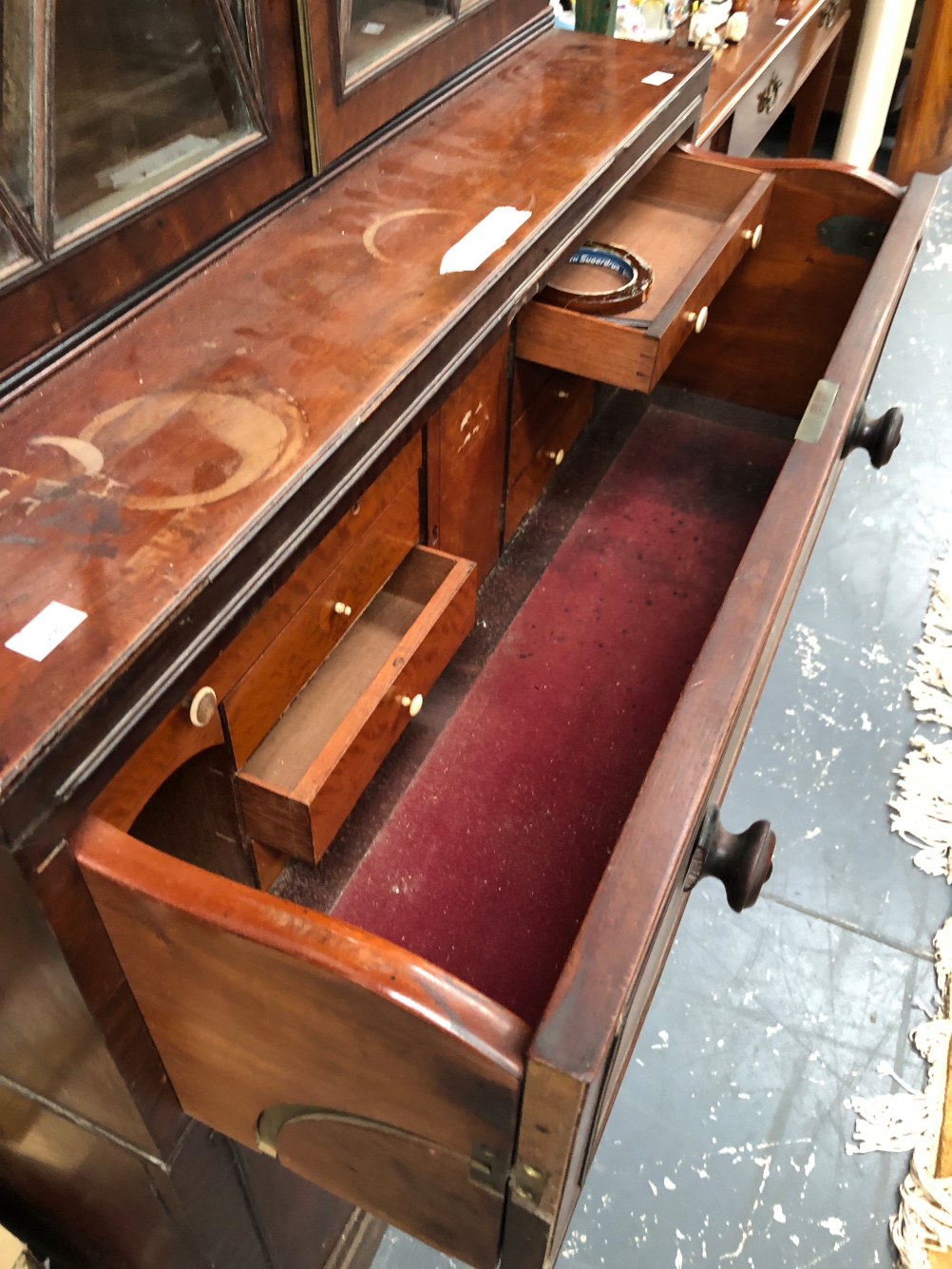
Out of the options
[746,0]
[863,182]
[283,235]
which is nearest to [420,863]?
[283,235]

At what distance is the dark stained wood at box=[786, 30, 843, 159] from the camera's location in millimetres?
3086

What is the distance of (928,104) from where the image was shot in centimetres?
310

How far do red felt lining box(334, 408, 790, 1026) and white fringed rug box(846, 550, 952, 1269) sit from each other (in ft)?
1.72

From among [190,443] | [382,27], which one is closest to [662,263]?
[382,27]

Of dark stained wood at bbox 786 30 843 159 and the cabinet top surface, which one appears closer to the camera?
the cabinet top surface

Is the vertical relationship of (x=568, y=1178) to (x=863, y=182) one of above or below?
below

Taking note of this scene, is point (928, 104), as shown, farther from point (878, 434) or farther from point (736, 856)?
point (736, 856)

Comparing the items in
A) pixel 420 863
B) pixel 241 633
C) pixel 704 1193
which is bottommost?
pixel 704 1193

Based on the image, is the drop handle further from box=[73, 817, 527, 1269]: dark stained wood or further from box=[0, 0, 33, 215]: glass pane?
box=[0, 0, 33, 215]: glass pane

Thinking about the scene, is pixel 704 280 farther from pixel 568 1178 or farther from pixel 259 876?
pixel 568 1178

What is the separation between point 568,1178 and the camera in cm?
65

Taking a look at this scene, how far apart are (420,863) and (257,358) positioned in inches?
24.3

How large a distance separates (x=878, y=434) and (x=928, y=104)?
96.5 inches

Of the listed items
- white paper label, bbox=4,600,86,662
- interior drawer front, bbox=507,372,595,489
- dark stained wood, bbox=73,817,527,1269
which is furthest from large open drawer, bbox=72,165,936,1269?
interior drawer front, bbox=507,372,595,489
